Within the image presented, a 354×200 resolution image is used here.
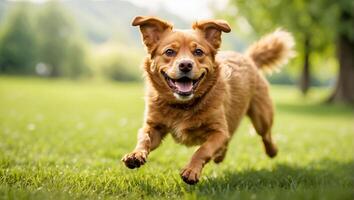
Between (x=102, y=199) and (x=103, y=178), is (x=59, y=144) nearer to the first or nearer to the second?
(x=103, y=178)

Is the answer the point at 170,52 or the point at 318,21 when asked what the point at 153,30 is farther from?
the point at 318,21

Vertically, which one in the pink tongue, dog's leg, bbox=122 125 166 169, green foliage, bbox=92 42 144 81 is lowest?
green foliage, bbox=92 42 144 81

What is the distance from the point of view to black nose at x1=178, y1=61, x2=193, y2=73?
4.83 metres

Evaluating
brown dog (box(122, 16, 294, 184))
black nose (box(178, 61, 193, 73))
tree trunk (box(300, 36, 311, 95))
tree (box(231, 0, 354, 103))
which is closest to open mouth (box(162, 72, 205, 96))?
brown dog (box(122, 16, 294, 184))

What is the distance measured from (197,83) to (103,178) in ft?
4.39

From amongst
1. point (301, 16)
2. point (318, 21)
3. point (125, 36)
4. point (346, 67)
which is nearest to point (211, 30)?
point (301, 16)

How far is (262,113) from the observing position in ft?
23.3

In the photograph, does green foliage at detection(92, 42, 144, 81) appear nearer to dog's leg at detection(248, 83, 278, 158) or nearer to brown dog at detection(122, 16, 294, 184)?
dog's leg at detection(248, 83, 278, 158)

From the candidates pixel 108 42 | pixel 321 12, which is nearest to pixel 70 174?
pixel 321 12

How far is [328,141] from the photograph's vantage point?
35.5 feet

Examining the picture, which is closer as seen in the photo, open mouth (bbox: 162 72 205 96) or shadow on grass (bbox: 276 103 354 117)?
open mouth (bbox: 162 72 205 96)

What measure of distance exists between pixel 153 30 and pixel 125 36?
8119 cm

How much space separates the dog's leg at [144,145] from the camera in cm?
442

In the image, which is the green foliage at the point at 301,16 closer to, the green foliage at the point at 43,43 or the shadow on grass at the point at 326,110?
the shadow on grass at the point at 326,110
